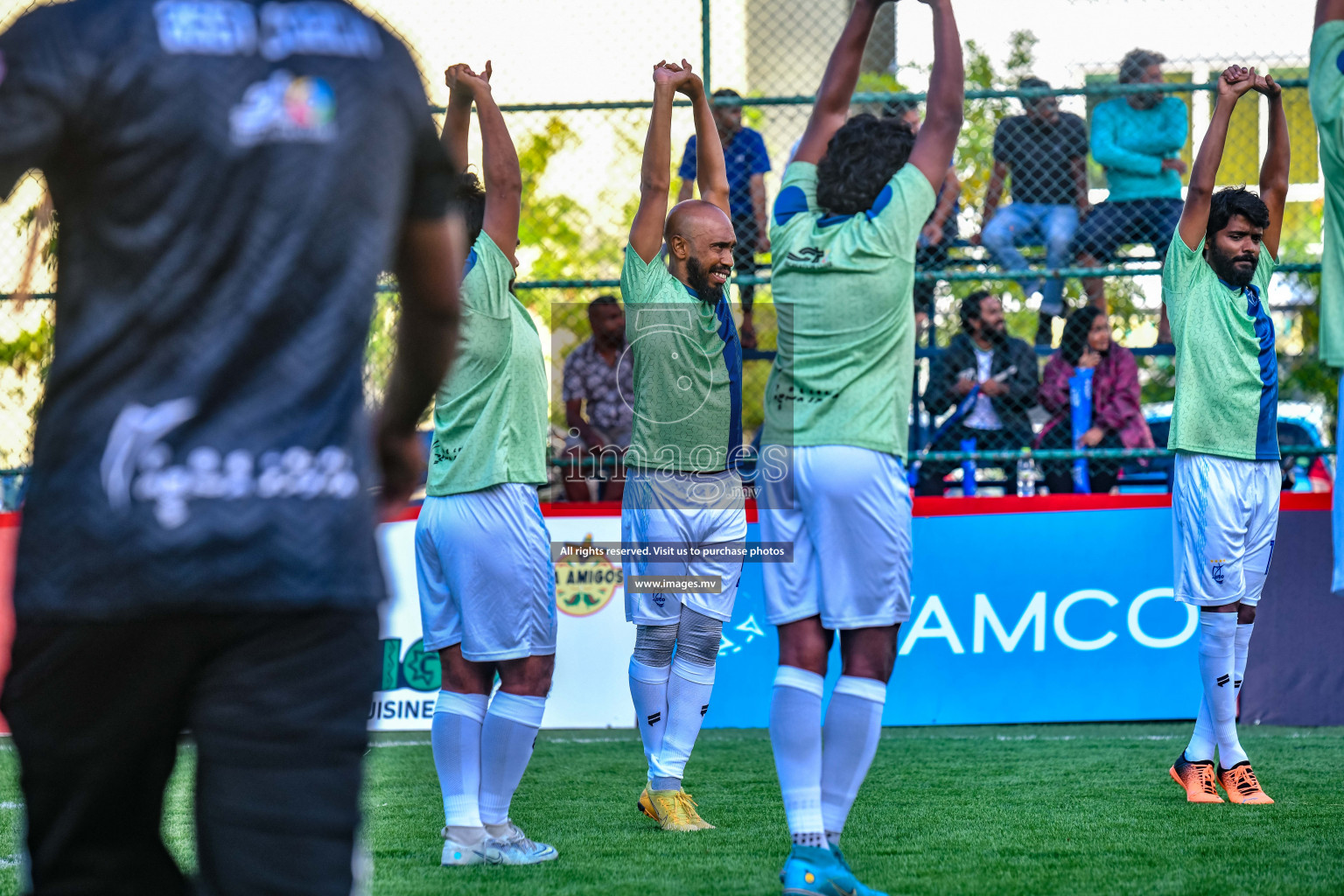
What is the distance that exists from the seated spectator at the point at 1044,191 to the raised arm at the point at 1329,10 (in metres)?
4.25

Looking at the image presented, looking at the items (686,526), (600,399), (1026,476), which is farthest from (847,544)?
(1026,476)

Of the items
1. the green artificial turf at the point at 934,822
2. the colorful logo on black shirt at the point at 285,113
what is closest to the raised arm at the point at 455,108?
the green artificial turf at the point at 934,822

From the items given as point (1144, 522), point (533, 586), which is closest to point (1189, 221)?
point (1144, 522)

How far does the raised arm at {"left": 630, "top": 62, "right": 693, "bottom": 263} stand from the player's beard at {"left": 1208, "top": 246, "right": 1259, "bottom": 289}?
248cm

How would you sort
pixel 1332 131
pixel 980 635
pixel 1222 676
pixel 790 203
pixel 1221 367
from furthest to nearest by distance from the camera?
pixel 980 635, pixel 1221 367, pixel 1222 676, pixel 1332 131, pixel 790 203

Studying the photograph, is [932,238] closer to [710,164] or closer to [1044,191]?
[1044,191]

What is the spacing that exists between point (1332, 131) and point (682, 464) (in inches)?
106

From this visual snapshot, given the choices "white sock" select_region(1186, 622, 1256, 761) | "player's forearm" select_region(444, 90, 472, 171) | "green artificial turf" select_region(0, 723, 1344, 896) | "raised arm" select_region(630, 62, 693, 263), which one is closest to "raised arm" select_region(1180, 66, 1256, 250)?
"white sock" select_region(1186, 622, 1256, 761)

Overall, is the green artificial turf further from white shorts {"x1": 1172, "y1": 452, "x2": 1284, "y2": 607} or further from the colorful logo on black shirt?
the colorful logo on black shirt

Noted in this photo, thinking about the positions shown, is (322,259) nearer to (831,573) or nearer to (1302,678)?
(831,573)

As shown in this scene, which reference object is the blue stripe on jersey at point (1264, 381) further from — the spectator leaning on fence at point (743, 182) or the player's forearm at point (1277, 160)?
the spectator leaning on fence at point (743, 182)

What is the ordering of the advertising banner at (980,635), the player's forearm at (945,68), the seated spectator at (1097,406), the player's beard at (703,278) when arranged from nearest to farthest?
the player's forearm at (945,68)
the player's beard at (703,278)
the advertising banner at (980,635)
the seated spectator at (1097,406)

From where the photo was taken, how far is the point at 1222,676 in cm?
585

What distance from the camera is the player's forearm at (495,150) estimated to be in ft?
15.0
